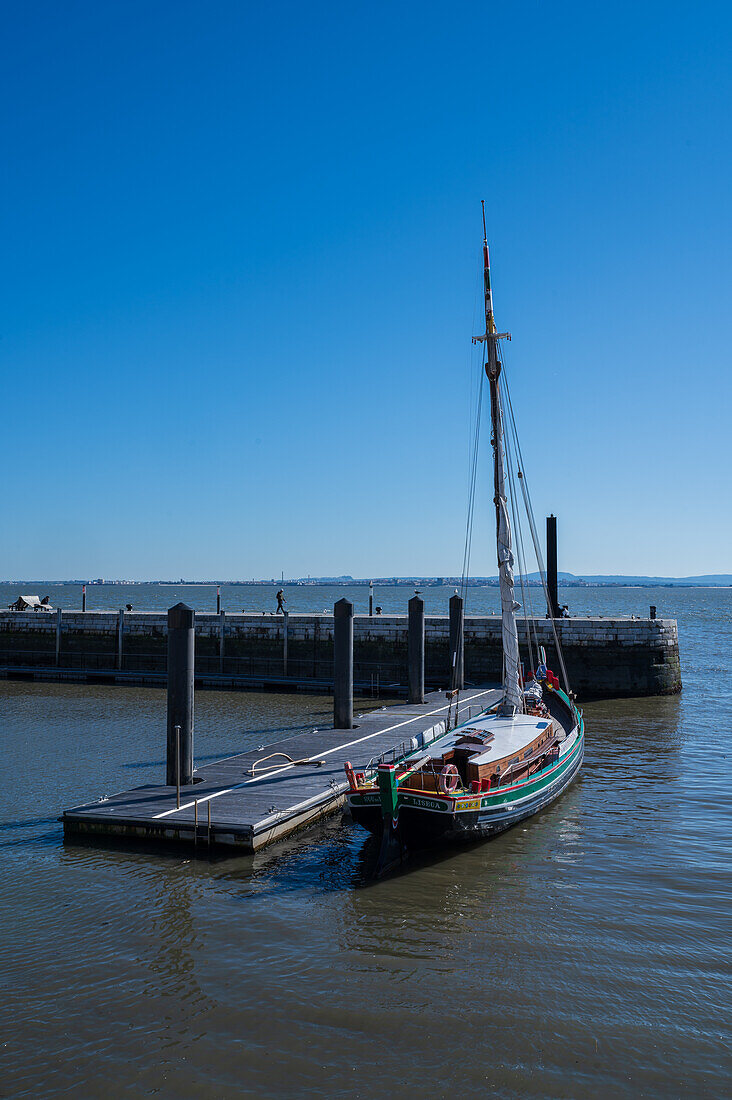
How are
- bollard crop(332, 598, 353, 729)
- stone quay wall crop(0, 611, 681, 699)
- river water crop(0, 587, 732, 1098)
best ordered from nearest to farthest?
1. river water crop(0, 587, 732, 1098)
2. bollard crop(332, 598, 353, 729)
3. stone quay wall crop(0, 611, 681, 699)

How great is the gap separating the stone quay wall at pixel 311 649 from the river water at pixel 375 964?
16135mm

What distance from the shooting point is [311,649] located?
3656cm

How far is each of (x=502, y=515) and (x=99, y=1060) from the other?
1468cm

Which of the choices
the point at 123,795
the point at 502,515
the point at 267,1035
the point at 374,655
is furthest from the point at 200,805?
the point at 374,655

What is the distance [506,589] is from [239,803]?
8.74 meters

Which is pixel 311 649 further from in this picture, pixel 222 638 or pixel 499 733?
pixel 499 733

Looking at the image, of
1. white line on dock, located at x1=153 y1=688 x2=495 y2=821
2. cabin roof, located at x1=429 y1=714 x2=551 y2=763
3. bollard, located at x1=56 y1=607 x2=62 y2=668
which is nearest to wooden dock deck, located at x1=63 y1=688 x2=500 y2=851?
white line on dock, located at x1=153 y1=688 x2=495 y2=821

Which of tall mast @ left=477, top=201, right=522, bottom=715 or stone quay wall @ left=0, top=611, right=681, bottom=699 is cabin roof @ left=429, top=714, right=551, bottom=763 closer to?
tall mast @ left=477, top=201, right=522, bottom=715

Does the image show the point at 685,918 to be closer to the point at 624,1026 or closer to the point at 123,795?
the point at 624,1026

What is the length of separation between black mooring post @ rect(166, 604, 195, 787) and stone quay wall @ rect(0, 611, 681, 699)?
18.3 meters

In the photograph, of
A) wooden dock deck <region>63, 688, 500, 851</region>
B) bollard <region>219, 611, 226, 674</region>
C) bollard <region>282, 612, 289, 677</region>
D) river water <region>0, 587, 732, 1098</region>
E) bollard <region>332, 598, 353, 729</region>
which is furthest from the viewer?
bollard <region>219, 611, 226, 674</region>

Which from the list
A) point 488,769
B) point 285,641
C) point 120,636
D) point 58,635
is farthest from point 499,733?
point 58,635

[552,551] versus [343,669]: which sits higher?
[552,551]

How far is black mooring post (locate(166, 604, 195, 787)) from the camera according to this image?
1581 centimetres
